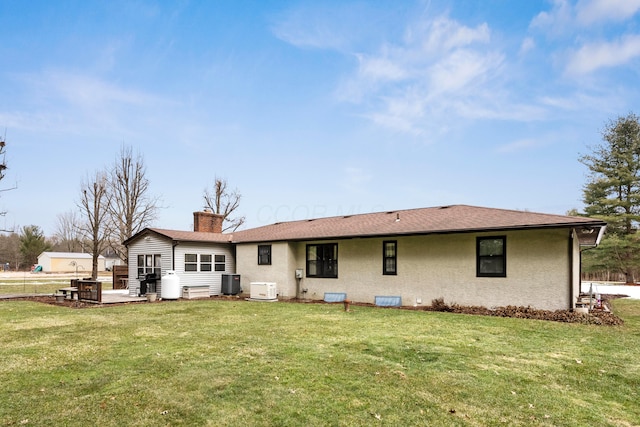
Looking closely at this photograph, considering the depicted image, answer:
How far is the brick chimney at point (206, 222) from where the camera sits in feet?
69.0

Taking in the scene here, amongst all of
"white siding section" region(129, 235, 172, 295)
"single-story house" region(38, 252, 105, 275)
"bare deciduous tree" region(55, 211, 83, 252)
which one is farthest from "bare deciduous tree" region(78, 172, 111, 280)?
"bare deciduous tree" region(55, 211, 83, 252)

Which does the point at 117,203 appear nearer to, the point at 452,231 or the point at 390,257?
the point at 390,257

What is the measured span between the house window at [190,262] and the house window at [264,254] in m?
3.09

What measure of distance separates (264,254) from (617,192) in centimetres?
3008

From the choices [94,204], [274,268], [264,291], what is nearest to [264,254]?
[274,268]

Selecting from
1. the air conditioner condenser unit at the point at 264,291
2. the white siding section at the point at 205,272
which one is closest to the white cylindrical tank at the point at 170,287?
the white siding section at the point at 205,272

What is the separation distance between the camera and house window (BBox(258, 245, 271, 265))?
58.1 ft

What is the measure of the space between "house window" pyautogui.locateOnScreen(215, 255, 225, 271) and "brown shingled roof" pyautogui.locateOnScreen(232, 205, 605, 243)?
3.68 ft

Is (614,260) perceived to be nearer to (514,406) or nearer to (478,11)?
(478,11)

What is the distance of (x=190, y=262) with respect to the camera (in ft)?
59.0

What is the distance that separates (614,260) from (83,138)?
1550 inches

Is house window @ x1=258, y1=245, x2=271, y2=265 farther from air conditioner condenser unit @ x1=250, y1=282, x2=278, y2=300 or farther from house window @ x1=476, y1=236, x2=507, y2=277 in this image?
house window @ x1=476, y1=236, x2=507, y2=277

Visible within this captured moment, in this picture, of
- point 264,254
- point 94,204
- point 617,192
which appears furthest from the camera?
point 617,192

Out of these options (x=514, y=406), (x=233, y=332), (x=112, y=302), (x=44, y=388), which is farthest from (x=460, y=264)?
(x=112, y=302)
